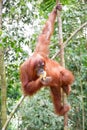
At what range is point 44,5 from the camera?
2.87 m

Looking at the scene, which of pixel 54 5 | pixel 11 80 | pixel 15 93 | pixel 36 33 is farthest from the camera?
pixel 15 93

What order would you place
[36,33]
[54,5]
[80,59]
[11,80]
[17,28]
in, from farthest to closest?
[11,80]
[17,28]
[36,33]
[80,59]
[54,5]

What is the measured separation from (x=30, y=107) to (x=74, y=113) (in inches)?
33.8

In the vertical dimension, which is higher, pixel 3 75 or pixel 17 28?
pixel 17 28

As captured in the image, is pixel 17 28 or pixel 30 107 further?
pixel 17 28

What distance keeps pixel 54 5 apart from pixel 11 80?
120 inches

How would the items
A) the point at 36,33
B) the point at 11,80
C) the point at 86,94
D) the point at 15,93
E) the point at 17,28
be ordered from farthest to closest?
1. the point at 15,93
2. the point at 11,80
3. the point at 17,28
4. the point at 86,94
5. the point at 36,33

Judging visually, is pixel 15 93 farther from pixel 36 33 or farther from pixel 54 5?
pixel 54 5

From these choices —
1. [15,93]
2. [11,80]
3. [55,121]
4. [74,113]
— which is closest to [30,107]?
[55,121]

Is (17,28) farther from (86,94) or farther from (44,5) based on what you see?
(44,5)

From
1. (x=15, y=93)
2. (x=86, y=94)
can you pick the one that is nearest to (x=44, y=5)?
(x=86, y=94)

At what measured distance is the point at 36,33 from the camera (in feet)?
13.9

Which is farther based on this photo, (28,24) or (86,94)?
(28,24)

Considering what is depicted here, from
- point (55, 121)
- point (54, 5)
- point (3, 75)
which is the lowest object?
point (55, 121)
